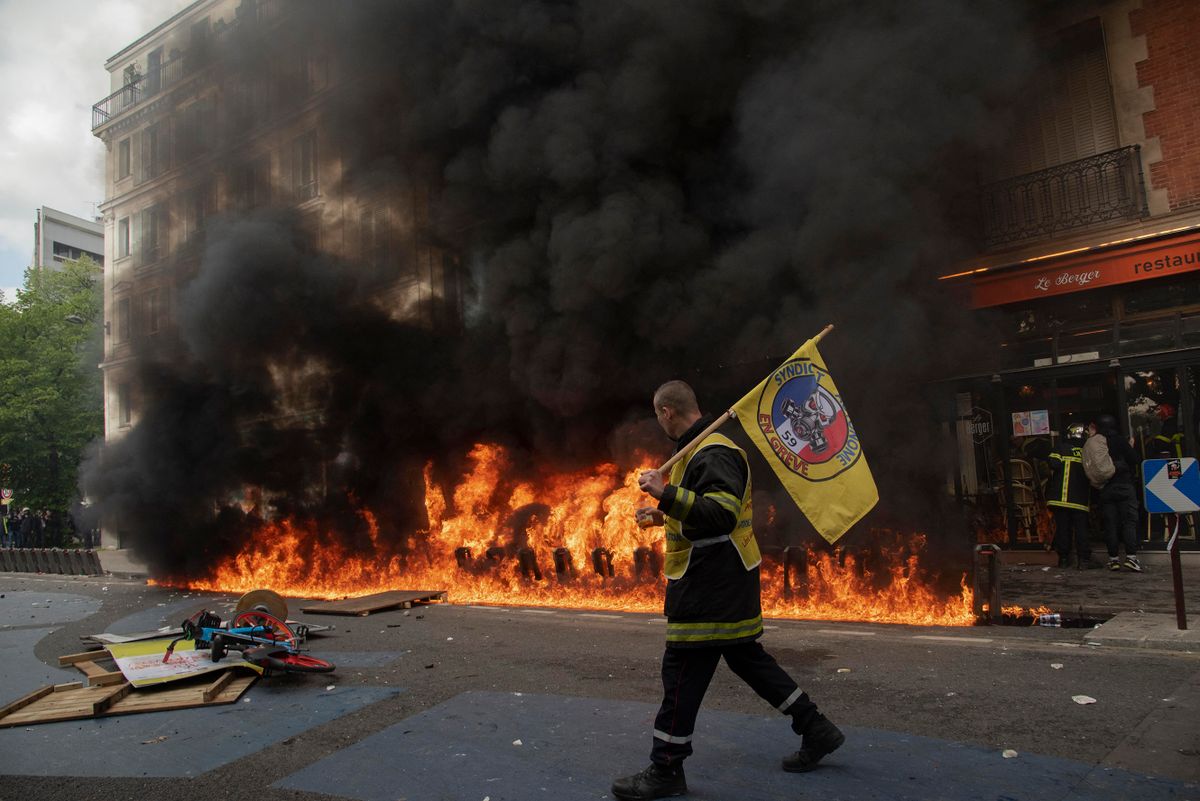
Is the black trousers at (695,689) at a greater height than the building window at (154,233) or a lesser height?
lesser

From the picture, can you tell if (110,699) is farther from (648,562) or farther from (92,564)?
(92,564)

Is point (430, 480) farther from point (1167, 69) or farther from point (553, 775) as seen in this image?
point (1167, 69)

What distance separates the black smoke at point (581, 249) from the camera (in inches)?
368

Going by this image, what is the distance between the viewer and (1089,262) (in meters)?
10.1

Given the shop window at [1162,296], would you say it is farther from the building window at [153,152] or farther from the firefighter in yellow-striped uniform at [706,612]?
the building window at [153,152]

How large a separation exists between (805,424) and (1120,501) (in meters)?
7.32

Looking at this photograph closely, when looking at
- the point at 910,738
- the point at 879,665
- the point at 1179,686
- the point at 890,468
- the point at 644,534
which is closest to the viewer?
the point at 910,738

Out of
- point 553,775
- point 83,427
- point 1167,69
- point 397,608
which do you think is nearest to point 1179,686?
point 553,775

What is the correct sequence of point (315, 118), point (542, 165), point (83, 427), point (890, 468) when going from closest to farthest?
point (890, 468), point (542, 165), point (315, 118), point (83, 427)

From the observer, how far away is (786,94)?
32.1ft

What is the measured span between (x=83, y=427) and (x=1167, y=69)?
99.3ft

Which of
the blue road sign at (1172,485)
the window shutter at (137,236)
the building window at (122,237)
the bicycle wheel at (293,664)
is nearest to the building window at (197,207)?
the window shutter at (137,236)

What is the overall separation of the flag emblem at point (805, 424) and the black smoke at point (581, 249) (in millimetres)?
5274

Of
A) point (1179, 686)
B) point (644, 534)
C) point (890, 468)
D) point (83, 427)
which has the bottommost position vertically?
point (1179, 686)
